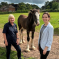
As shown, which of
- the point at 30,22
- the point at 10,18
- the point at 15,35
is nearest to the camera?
the point at 10,18

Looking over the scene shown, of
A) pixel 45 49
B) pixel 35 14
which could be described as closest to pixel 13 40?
pixel 45 49

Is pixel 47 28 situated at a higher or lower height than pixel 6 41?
higher

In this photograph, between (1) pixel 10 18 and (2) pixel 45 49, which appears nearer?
(2) pixel 45 49

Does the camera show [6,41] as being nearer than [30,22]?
Yes

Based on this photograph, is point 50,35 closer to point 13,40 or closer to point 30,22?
point 13,40

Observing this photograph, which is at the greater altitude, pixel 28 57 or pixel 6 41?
pixel 6 41

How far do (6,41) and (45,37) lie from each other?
60.3 inches

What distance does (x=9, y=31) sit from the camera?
2973 millimetres

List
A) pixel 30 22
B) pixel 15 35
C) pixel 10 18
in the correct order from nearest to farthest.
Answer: pixel 10 18, pixel 15 35, pixel 30 22

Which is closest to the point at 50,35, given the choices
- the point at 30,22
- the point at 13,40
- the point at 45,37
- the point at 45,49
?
the point at 45,37

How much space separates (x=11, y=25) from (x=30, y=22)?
182 centimetres

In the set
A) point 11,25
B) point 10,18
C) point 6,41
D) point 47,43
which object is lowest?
point 6,41

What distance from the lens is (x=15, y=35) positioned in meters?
3.18

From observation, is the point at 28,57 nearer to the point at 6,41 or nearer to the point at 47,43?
the point at 6,41
